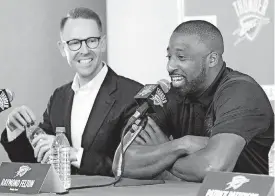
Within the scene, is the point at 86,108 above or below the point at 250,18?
below

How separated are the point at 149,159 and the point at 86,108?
830 millimetres

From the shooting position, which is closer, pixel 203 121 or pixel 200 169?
pixel 200 169

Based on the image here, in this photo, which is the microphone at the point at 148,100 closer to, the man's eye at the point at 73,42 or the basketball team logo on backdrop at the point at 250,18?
the man's eye at the point at 73,42

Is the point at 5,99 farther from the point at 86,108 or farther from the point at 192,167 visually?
the point at 192,167

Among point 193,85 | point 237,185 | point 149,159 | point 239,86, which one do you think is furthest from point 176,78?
point 237,185

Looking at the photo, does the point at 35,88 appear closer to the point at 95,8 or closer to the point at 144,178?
the point at 95,8

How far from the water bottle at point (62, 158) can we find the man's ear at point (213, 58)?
28.5 inches

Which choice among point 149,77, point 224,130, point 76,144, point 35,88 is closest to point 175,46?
point 224,130

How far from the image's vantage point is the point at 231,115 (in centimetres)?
238

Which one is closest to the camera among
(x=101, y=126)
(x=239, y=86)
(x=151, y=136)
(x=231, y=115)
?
(x=231, y=115)

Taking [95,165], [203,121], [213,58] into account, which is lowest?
[95,165]

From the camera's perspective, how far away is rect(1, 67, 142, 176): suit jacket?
2.93 metres

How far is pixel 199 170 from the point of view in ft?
7.36

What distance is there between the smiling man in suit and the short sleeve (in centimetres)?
66
